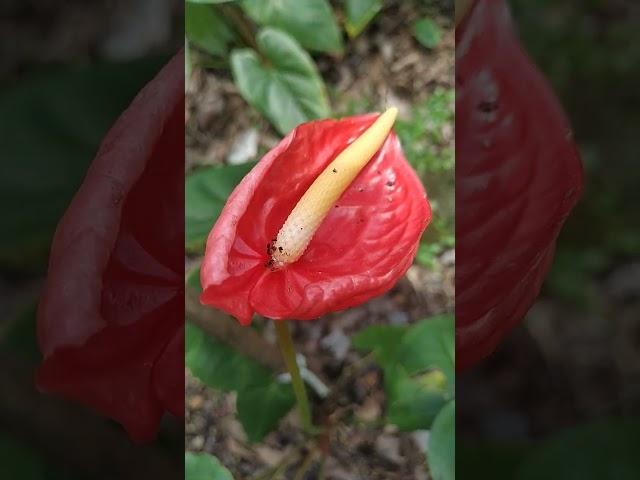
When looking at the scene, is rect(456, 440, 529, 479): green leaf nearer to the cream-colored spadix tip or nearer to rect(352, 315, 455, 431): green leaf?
rect(352, 315, 455, 431): green leaf

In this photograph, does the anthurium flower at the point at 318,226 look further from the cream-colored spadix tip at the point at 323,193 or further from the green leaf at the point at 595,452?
the green leaf at the point at 595,452

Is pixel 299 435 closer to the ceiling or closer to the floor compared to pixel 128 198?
closer to the floor

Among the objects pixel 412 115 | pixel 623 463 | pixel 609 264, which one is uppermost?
pixel 412 115

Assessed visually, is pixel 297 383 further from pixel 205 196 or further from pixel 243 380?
pixel 205 196

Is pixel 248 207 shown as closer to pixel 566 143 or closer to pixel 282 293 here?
pixel 282 293

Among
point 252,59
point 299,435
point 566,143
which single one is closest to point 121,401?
point 299,435

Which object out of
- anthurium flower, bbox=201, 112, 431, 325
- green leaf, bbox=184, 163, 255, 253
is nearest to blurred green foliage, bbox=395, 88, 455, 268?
anthurium flower, bbox=201, 112, 431, 325
